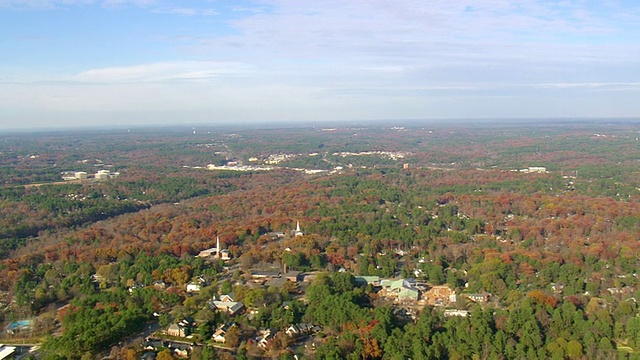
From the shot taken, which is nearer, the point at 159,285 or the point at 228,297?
the point at 228,297

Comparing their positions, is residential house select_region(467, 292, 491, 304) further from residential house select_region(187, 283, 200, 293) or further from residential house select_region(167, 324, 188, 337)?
residential house select_region(187, 283, 200, 293)

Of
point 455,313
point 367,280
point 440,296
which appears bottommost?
point 440,296

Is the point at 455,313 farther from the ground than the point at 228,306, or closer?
closer

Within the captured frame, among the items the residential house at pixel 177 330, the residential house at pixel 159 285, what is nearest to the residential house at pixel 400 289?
the residential house at pixel 177 330

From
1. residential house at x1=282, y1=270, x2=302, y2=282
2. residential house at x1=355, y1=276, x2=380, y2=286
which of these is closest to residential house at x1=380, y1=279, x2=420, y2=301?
residential house at x1=355, y1=276, x2=380, y2=286

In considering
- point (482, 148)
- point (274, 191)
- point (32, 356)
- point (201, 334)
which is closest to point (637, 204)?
point (274, 191)

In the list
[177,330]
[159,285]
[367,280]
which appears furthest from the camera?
[367,280]

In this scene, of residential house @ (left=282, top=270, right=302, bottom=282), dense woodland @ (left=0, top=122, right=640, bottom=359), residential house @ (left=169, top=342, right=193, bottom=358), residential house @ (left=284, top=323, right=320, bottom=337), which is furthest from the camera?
residential house @ (left=282, top=270, right=302, bottom=282)

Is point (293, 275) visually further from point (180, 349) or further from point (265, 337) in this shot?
point (180, 349)

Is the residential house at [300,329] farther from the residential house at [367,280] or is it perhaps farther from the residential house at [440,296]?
the residential house at [440,296]

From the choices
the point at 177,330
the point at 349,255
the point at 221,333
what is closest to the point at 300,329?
the point at 221,333
